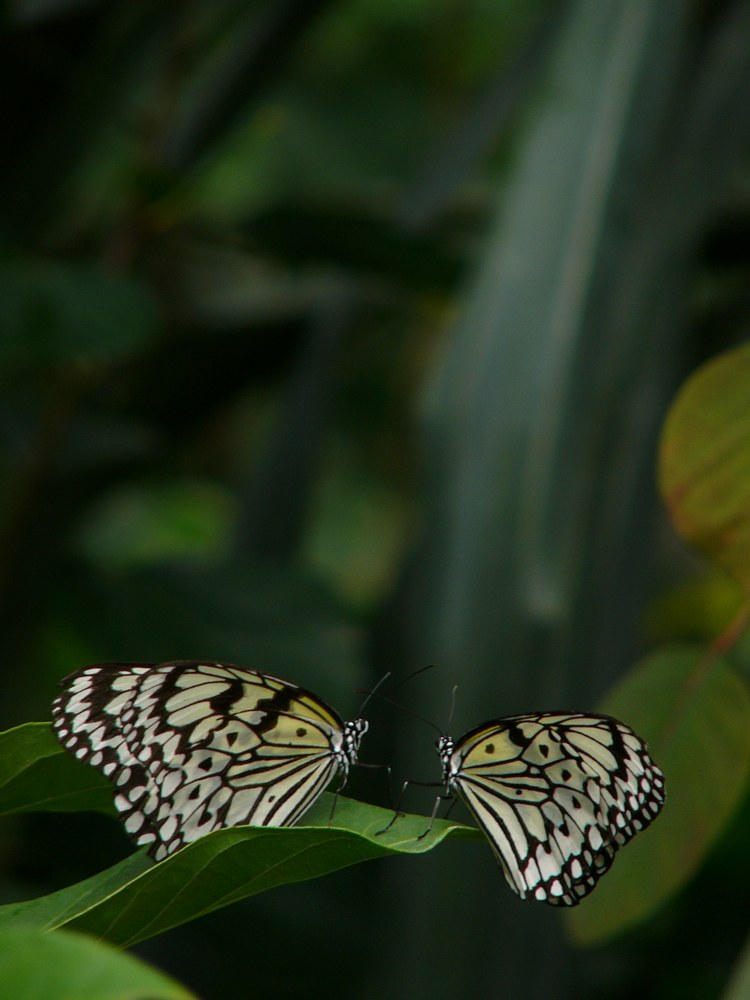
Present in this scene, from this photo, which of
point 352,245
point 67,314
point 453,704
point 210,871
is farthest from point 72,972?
point 352,245

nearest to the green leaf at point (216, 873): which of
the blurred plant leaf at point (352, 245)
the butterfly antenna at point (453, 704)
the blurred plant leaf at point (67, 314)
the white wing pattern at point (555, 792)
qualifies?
the white wing pattern at point (555, 792)

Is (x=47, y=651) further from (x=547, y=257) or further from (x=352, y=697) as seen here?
(x=547, y=257)

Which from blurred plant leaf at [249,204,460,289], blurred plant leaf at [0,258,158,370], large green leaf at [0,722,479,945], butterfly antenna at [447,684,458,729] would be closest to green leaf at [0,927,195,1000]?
large green leaf at [0,722,479,945]

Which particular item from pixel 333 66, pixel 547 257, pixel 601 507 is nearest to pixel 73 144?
pixel 547 257

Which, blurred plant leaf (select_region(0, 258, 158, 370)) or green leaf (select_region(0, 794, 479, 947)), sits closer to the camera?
green leaf (select_region(0, 794, 479, 947))

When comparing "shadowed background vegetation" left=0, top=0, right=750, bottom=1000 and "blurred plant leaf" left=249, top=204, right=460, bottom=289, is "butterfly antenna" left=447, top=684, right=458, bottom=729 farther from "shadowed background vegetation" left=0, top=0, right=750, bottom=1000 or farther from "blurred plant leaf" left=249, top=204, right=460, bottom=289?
"blurred plant leaf" left=249, top=204, right=460, bottom=289

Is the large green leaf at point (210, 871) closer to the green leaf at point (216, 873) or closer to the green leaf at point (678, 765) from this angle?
the green leaf at point (216, 873)
